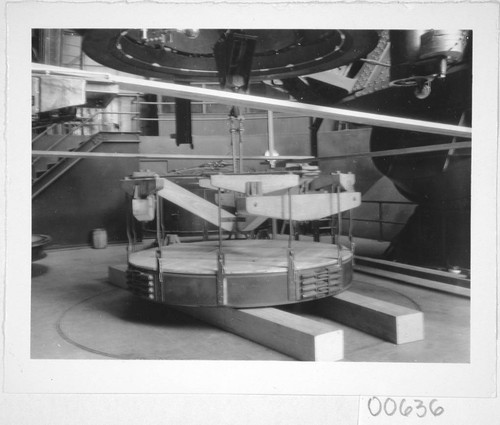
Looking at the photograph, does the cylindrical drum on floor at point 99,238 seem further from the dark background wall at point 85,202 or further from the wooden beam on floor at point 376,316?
the wooden beam on floor at point 376,316

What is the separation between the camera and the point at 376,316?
3.36 metres

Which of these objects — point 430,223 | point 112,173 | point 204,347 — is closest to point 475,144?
point 204,347

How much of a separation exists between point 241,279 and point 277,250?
0.99m

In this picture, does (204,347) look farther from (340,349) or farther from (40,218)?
(40,218)

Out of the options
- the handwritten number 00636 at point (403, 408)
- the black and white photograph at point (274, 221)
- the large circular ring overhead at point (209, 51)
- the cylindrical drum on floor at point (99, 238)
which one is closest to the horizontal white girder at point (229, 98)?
the black and white photograph at point (274, 221)

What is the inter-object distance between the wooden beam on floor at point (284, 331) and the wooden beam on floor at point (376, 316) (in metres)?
0.39

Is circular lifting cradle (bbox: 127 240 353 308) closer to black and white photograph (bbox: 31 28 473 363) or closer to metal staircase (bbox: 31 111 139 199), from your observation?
black and white photograph (bbox: 31 28 473 363)

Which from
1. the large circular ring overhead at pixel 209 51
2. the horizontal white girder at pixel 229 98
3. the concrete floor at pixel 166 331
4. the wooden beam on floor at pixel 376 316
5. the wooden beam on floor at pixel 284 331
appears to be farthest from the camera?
the large circular ring overhead at pixel 209 51

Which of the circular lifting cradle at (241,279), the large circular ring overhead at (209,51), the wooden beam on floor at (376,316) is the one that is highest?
the large circular ring overhead at (209,51)

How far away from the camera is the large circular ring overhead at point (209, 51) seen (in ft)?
14.1

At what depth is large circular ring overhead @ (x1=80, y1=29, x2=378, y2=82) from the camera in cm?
429

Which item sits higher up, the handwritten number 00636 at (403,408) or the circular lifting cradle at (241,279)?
the circular lifting cradle at (241,279)

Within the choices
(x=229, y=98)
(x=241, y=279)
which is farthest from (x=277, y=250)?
(x=229, y=98)

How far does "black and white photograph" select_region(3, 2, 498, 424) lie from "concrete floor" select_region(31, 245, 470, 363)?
0.02 meters
